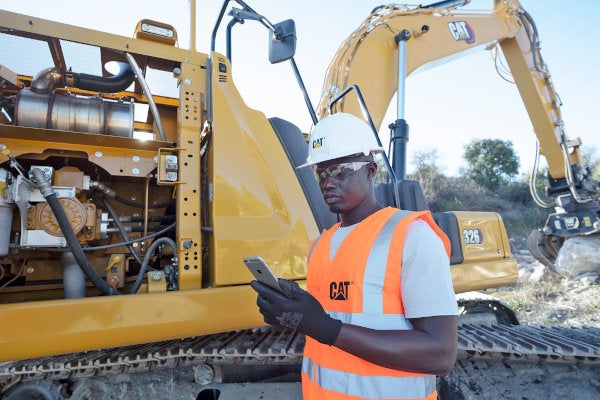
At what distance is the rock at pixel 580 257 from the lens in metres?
8.29

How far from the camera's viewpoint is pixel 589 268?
847 cm

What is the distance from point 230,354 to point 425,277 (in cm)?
171

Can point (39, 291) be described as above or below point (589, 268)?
above

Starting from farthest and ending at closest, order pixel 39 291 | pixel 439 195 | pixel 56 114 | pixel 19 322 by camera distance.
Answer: pixel 439 195 < pixel 39 291 < pixel 56 114 < pixel 19 322

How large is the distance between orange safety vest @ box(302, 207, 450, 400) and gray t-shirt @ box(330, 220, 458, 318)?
0.12 ft

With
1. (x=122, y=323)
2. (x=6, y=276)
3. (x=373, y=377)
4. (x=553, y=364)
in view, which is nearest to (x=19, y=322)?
(x=122, y=323)

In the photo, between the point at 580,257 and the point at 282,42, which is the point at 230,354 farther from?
the point at 580,257

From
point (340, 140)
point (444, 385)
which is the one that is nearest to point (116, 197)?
point (340, 140)

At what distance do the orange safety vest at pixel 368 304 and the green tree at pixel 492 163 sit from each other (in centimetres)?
2575

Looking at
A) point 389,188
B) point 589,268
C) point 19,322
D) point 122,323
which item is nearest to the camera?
point 19,322

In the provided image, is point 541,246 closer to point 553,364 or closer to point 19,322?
point 553,364

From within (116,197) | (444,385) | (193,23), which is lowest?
(444,385)

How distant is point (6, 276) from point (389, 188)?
3007 mm

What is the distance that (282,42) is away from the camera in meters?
2.72
